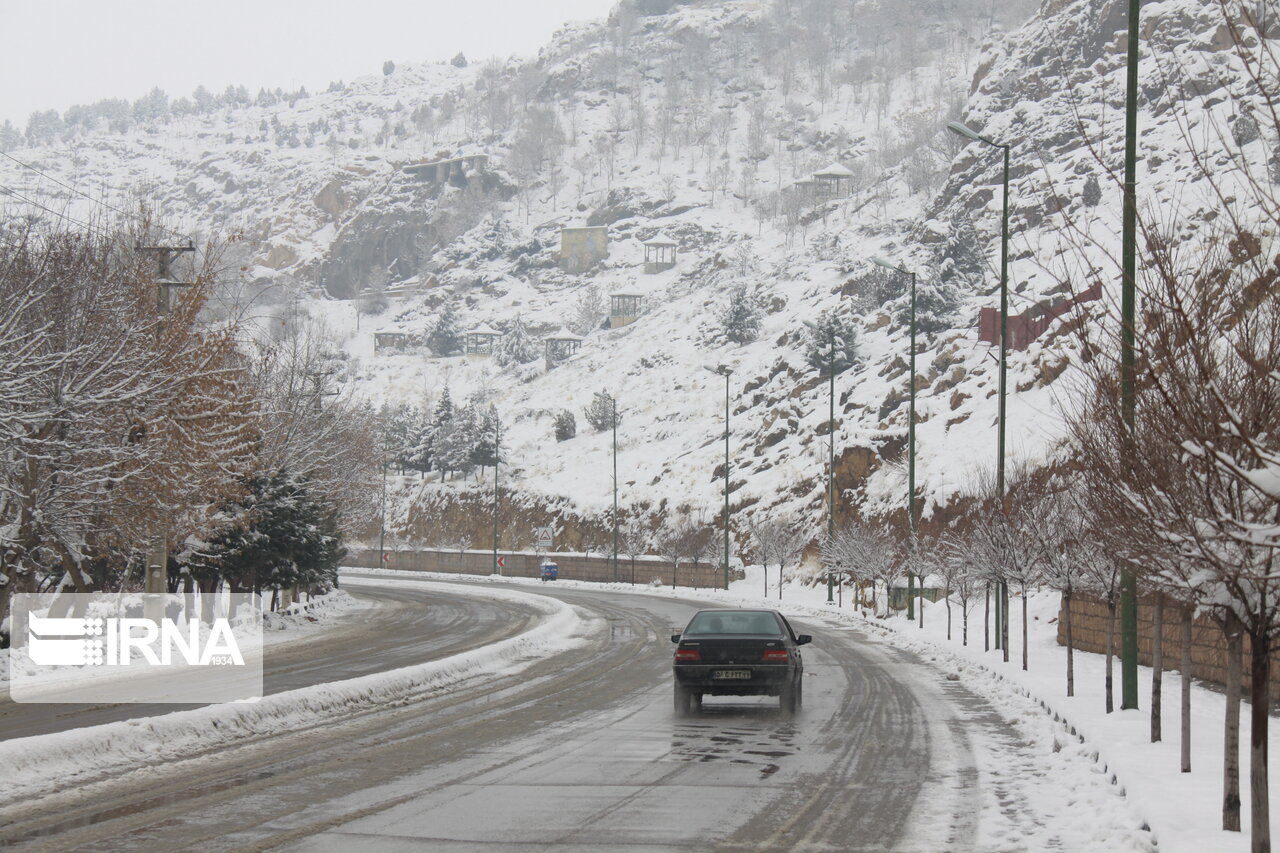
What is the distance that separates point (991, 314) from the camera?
75750 mm

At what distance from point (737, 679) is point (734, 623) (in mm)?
1512

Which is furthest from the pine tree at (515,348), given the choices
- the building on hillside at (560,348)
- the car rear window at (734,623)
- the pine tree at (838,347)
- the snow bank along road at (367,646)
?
the car rear window at (734,623)

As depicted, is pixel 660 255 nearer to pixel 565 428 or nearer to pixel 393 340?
pixel 393 340

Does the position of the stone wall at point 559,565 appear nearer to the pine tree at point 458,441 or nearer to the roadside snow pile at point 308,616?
the pine tree at point 458,441

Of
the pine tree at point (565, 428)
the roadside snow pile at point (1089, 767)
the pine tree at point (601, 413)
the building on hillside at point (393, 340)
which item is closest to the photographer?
the roadside snow pile at point (1089, 767)

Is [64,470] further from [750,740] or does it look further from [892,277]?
[892,277]

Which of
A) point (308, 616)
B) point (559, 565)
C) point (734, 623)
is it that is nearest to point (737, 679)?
point (734, 623)

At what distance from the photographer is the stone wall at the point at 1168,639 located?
1864 centimetres

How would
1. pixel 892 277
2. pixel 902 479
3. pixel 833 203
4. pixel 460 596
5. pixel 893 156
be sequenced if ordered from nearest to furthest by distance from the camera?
pixel 460 596
pixel 902 479
pixel 892 277
pixel 833 203
pixel 893 156

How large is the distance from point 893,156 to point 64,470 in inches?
7137

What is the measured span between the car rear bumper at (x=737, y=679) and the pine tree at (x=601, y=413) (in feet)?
299

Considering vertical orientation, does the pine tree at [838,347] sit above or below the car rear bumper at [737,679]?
above

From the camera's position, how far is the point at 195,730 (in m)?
14.1

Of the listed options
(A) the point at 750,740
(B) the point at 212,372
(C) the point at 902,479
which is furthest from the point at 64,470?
(C) the point at 902,479
